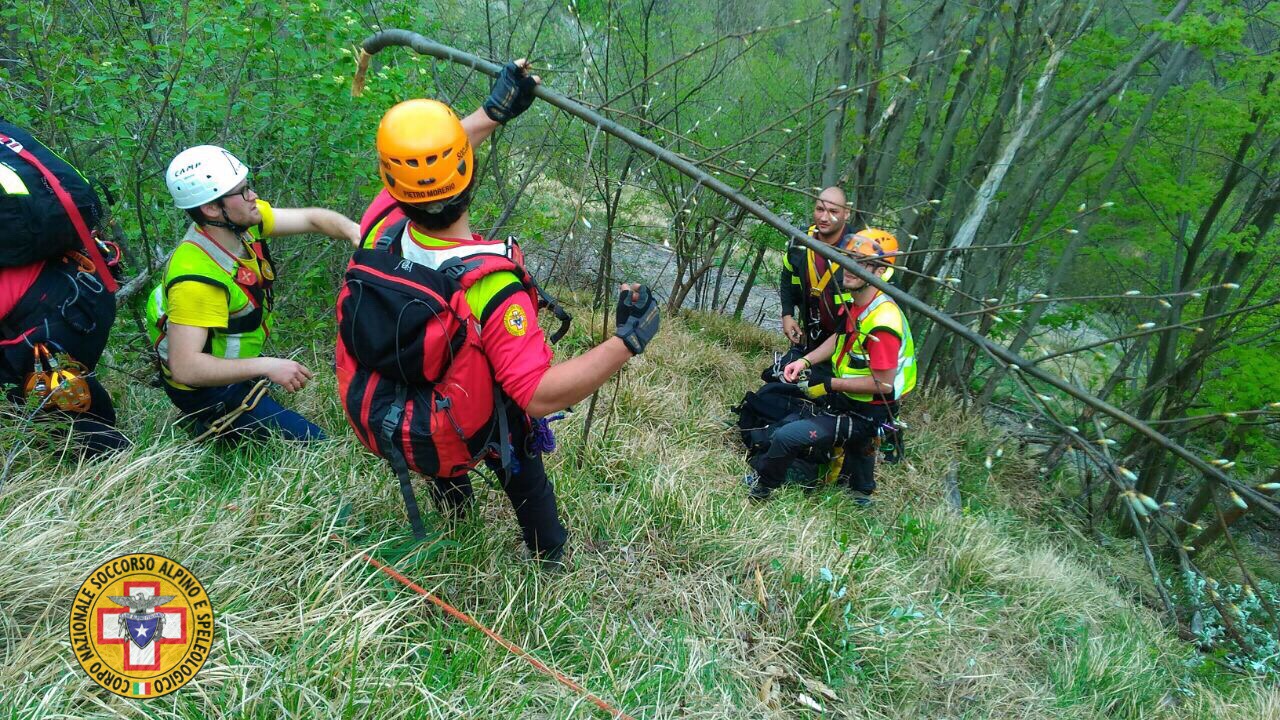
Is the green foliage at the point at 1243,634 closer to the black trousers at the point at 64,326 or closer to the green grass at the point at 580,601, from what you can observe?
the green grass at the point at 580,601

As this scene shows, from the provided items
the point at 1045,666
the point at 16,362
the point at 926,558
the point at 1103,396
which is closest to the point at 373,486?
the point at 16,362

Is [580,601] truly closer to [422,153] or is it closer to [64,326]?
[422,153]

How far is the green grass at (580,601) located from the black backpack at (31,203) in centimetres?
81

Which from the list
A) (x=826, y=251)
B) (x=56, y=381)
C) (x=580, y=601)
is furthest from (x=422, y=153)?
(x=56, y=381)

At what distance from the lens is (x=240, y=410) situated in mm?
2859

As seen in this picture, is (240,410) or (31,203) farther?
(240,410)

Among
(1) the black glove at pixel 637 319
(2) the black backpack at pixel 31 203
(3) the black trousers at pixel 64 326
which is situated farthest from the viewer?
(3) the black trousers at pixel 64 326

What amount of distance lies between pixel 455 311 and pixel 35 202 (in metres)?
1.83

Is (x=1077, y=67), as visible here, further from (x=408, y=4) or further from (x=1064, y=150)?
(x=408, y=4)

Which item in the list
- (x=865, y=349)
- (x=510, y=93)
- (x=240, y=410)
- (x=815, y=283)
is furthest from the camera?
(x=815, y=283)

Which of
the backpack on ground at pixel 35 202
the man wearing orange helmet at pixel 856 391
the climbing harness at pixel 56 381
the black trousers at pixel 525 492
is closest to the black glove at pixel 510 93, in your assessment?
the black trousers at pixel 525 492

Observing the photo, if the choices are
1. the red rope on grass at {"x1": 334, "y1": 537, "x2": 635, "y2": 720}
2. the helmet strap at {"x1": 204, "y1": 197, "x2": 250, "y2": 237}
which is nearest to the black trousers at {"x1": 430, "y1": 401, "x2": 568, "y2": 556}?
the red rope on grass at {"x1": 334, "y1": 537, "x2": 635, "y2": 720}

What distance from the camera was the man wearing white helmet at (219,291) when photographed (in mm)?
2672

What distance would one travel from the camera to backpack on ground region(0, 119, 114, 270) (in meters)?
2.43
